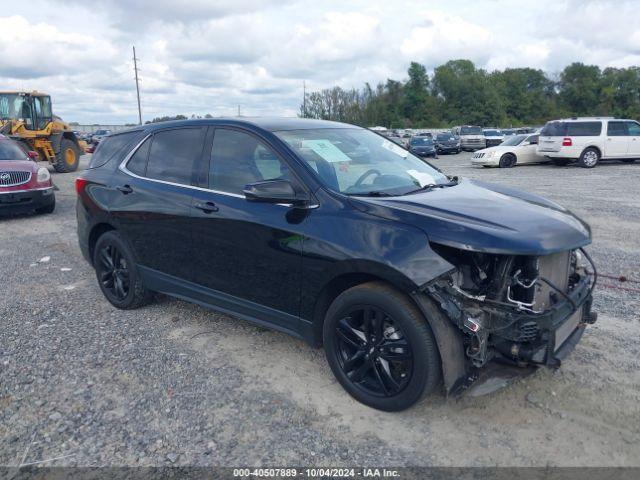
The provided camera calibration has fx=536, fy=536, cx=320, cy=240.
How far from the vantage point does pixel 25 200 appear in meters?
10.5

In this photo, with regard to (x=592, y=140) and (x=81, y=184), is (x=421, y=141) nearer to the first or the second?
(x=592, y=140)

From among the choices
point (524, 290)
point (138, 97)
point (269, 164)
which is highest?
point (138, 97)

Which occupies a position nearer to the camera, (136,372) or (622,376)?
(622,376)

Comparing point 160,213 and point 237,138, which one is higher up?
point 237,138

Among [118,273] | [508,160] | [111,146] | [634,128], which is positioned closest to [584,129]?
[634,128]

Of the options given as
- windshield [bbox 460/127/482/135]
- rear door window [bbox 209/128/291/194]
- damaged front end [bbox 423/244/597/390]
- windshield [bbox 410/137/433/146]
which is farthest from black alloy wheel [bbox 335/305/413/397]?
windshield [bbox 460/127/482/135]

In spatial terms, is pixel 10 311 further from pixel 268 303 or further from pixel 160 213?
pixel 268 303

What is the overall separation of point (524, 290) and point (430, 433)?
1.00m

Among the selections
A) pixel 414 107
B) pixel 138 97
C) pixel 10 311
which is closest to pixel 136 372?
pixel 10 311

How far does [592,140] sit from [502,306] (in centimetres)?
2010

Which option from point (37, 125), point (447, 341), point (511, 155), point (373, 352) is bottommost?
point (373, 352)

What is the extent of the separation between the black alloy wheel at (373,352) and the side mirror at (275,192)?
0.81 metres

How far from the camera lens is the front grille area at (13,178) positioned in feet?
33.7

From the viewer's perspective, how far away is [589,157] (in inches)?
799
